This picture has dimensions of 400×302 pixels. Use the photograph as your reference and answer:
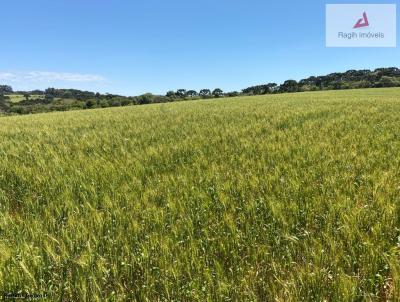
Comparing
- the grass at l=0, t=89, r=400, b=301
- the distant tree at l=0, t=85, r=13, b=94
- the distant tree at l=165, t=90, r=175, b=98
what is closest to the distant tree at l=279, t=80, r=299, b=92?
the distant tree at l=165, t=90, r=175, b=98

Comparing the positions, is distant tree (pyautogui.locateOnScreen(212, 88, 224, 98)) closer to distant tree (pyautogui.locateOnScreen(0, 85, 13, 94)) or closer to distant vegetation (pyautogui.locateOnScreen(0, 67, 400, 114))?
distant vegetation (pyautogui.locateOnScreen(0, 67, 400, 114))

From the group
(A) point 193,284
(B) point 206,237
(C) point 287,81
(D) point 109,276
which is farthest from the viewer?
(C) point 287,81

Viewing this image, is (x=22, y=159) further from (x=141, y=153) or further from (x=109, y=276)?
(x=109, y=276)

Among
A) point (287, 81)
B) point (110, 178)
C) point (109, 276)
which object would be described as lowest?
point (109, 276)

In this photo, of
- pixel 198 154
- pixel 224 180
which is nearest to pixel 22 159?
pixel 198 154

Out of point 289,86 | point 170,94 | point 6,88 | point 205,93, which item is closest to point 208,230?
point 205,93

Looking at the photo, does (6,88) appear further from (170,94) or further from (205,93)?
(205,93)

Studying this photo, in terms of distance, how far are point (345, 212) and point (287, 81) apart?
455 ft

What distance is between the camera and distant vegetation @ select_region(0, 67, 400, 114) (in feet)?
289

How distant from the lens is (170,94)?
11969cm

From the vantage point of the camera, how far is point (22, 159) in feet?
21.1

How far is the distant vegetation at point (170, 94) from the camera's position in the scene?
289 feet

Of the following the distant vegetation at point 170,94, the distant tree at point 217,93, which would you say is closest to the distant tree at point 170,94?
the distant vegetation at point 170,94

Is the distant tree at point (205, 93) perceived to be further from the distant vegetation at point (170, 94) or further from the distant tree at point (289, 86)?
the distant tree at point (289, 86)
